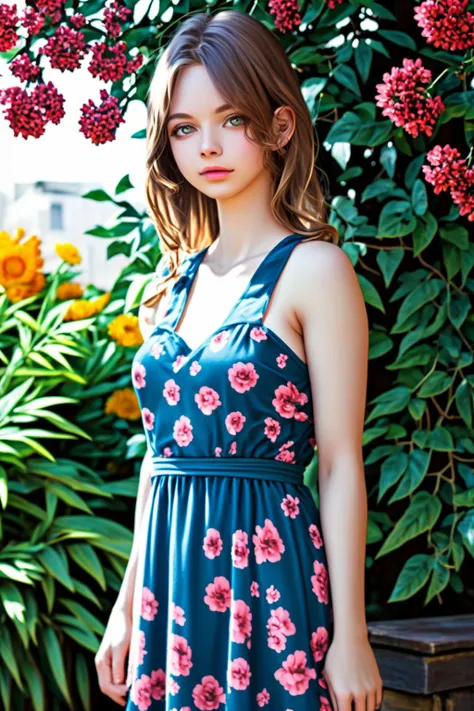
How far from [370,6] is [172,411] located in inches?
48.5

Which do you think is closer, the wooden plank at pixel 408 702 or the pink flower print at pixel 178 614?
the pink flower print at pixel 178 614

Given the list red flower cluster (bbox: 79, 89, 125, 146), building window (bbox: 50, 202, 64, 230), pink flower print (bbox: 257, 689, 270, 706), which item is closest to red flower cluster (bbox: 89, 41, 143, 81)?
red flower cluster (bbox: 79, 89, 125, 146)

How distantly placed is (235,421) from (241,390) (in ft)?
0.16

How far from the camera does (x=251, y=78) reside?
1.70 metres

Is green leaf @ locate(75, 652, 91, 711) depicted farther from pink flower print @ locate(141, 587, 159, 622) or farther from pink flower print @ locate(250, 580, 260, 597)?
pink flower print @ locate(250, 580, 260, 597)

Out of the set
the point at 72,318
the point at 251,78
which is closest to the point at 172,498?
the point at 251,78

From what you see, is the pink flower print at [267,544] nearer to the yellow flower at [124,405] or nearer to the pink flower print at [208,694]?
the pink flower print at [208,694]

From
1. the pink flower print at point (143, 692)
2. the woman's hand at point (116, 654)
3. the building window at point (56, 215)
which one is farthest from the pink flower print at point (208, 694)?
the building window at point (56, 215)

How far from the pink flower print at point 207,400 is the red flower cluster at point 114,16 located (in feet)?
3.99

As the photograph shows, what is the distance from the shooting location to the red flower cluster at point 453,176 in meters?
2.25

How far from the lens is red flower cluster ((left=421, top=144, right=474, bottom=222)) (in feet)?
7.38

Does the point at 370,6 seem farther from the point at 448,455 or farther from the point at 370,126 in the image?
the point at 448,455

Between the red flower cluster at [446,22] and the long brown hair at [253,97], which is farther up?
the red flower cluster at [446,22]

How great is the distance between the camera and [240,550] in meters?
1.58
